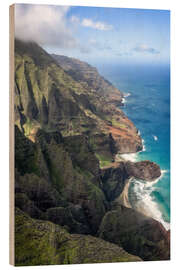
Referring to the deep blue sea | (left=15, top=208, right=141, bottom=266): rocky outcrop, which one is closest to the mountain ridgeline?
(left=15, top=208, right=141, bottom=266): rocky outcrop

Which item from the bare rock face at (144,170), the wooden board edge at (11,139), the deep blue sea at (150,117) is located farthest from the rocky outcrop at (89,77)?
the bare rock face at (144,170)

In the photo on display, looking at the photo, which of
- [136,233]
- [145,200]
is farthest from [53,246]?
[145,200]

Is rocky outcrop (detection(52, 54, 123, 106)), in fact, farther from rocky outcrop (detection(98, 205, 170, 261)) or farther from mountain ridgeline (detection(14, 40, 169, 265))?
rocky outcrop (detection(98, 205, 170, 261))

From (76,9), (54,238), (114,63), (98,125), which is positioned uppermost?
(76,9)

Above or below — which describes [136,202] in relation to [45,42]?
below

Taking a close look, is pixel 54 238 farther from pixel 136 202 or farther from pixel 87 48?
pixel 87 48
